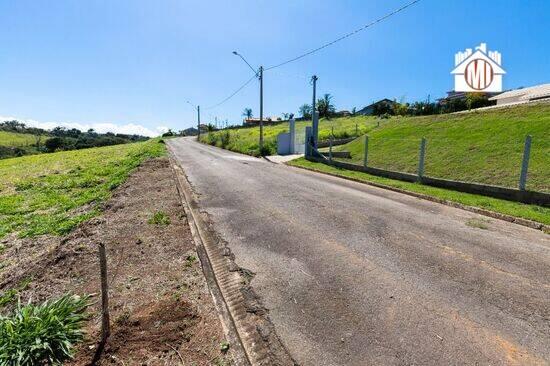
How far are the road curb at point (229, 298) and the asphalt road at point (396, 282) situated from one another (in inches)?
9.6

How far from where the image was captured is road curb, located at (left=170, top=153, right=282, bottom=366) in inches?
114

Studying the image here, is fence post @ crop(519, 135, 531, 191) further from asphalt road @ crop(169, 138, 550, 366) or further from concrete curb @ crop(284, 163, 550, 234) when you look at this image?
asphalt road @ crop(169, 138, 550, 366)

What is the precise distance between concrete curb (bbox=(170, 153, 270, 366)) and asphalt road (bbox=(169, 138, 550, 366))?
0.81 ft

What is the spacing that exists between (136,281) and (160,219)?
109 inches

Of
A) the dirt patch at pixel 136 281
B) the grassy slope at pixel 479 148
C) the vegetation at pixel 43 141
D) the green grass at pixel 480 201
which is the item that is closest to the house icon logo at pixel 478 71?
the grassy slope at pixel 479 148

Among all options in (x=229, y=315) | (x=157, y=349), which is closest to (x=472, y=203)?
(x=229, y=315)

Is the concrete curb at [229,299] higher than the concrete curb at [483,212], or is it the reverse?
the concrete curb at [483,212]

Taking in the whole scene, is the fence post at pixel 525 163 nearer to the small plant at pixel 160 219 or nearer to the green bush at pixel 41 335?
the small plant at pixel 160 219

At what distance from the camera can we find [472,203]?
8.44m

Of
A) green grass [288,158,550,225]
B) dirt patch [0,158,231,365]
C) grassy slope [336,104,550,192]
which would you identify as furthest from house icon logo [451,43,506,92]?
dirt patch [0,158,231,365]

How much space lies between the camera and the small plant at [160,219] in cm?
665

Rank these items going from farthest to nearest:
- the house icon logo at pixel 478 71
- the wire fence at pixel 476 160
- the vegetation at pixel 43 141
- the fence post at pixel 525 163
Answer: the vegetation at pixel 43 141
the house icon logo at pixel 478 71
the wire fence at pixel 476 160
the fence post at pixel 525 163

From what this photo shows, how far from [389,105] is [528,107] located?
46435mm

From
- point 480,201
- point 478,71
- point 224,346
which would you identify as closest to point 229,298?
point 224,346
